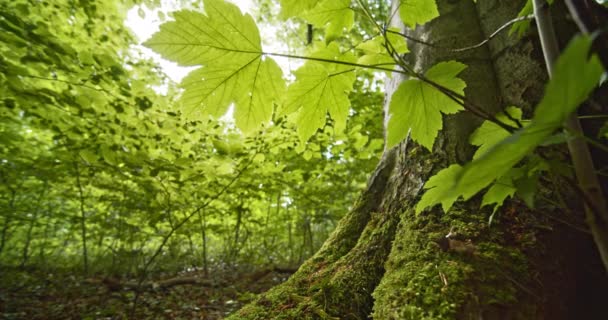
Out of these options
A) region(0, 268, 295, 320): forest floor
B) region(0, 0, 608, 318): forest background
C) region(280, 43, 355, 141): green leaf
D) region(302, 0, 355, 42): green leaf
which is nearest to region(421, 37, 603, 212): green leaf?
region(0, 0, 608, 318): forest background

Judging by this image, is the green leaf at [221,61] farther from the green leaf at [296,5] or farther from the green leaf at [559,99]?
the green leaf at [559,99]

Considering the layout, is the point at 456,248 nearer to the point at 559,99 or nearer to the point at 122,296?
the point at 559,99

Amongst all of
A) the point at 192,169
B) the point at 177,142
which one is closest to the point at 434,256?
the point at 192,169

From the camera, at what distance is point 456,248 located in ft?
3.48

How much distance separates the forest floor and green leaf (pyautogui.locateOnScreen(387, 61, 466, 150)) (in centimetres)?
281

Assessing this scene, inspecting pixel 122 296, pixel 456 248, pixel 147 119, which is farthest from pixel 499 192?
pixel 122 296

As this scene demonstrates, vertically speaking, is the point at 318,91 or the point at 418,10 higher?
the point at 418,10

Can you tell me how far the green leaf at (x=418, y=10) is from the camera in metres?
0.85

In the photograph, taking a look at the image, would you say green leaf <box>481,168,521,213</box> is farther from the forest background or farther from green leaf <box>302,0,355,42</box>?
green leaf <box>302,0,355,42</box>

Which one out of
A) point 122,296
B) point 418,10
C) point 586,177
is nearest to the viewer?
point 586,177

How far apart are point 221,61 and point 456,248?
3.35 feet

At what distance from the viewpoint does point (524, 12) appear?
91cm

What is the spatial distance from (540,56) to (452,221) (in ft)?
2.92

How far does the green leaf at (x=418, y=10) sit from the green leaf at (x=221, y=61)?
1.42 feet
